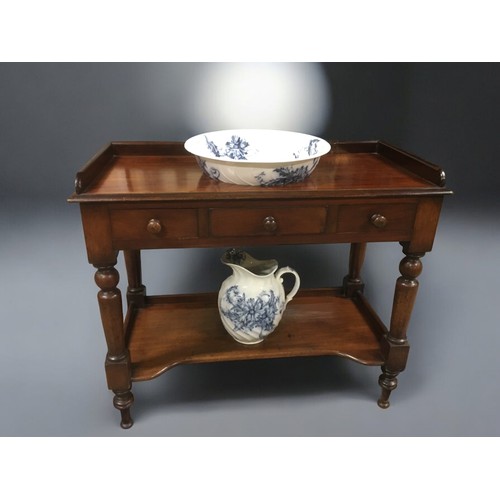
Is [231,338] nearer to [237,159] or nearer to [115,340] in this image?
[115,340]

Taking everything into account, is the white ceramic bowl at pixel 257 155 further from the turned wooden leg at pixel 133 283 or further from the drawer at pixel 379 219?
the turned wooden leg at pixel 133 283

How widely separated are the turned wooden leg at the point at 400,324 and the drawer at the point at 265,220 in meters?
0.25

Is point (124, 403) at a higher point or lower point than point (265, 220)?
lower

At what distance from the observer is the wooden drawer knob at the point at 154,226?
3.34 ft

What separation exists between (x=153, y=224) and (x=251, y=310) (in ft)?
1.25

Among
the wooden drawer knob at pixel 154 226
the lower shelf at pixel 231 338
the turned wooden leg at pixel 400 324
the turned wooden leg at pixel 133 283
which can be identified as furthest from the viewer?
the turned wooden leg at pixel 133 283

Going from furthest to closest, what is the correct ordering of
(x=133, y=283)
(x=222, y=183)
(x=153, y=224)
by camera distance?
(x=133, y=283) < (x=222, y=183) < (x=153, y=224)

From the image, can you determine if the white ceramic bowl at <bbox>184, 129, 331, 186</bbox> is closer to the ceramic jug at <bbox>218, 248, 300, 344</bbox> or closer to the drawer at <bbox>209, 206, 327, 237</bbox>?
the drawer at <bbox>209, 206, 327, 237</bbox>

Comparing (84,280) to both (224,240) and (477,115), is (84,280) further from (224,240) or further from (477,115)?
(477,115)

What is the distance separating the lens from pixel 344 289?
1565 mm

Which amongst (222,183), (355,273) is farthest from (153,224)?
(355,273)

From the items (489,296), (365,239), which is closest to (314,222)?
(365,239)

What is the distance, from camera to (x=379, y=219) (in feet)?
3.53

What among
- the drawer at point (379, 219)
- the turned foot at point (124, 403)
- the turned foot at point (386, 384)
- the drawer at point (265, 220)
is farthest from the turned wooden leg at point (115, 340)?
the turned foot at point (386, 384)
